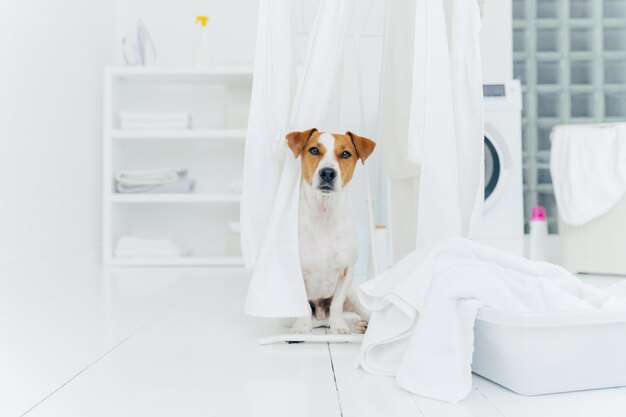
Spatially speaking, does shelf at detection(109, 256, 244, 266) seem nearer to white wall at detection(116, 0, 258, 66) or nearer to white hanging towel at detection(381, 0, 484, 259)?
white wall at detection(116, 0, 258, 66)

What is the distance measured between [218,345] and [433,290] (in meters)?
0.59

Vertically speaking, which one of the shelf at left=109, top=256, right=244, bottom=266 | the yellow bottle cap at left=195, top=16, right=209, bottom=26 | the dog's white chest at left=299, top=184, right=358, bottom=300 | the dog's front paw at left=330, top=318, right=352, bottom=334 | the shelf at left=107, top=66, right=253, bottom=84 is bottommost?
the dog's front paw at left=330, top=318, right=352, bottom=334

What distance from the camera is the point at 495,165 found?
319cm

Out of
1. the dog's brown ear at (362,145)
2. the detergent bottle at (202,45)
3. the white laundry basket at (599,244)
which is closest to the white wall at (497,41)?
the white laundry basket at (599,244)

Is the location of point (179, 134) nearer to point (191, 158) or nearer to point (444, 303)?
point (191, 158)

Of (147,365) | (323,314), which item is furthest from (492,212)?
(147,365)

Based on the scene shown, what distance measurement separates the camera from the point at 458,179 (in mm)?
1631

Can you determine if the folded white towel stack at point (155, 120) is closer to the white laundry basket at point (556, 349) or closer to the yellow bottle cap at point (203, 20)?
the yellow bottle cap at point (203, 20)

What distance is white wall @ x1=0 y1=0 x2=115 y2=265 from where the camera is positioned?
2.83 metres

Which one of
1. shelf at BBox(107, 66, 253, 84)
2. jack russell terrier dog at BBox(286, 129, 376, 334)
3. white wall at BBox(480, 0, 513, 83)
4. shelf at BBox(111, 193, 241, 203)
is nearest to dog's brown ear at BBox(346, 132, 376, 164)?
jack russell terrier dog at BBox(286, 129, 376, 334)

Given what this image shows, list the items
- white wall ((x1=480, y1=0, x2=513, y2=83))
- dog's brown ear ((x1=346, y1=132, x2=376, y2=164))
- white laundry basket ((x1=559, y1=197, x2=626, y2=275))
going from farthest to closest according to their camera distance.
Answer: white wall ((x1=480, y1=0, x2=513, y2=83)), white laundry basket ((x1=559, y1=197, x2=626, y2=275)), dog's brown ear ((x1=346, y1=132, x2=376, y2=164))

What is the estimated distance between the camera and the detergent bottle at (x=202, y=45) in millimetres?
3688

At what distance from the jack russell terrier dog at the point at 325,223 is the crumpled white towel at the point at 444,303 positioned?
331 mm

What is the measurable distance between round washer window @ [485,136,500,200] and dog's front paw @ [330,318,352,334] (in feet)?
5.85
